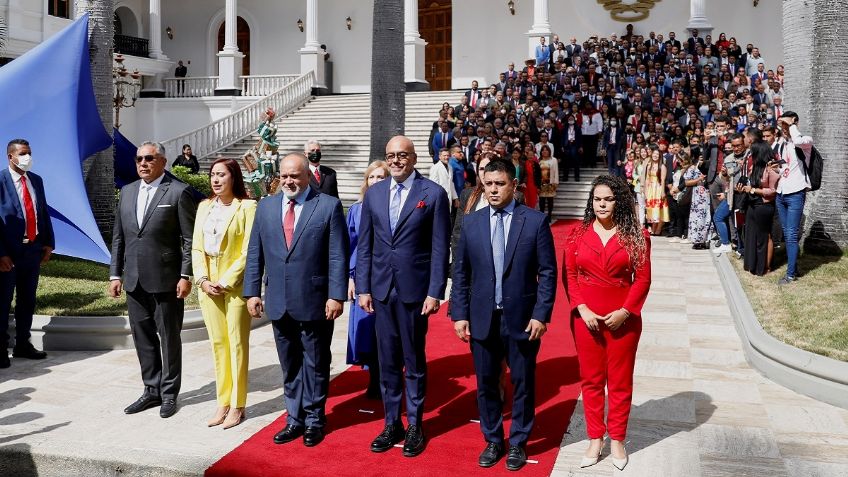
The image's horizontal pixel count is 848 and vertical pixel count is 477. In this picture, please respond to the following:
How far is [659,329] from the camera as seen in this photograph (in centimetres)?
829

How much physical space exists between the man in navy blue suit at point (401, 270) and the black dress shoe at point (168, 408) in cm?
163

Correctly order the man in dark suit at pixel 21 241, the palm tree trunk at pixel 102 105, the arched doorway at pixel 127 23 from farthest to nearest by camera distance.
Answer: the arched doorway at pixel 127 23 → the palm tree trunk at pixel 102 105 → the man in dark suit at pixel 21 241

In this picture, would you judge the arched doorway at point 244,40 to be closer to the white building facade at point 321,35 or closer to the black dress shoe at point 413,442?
the white building facade at point 321,35

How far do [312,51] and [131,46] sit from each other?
6.97 m

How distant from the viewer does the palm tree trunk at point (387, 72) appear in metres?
12.2

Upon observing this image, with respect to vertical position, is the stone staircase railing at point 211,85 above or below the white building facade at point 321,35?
below

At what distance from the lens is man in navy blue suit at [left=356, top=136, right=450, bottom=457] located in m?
5.02

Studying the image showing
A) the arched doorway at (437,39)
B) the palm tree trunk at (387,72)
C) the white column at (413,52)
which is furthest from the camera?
the arched doorway at (437,39)

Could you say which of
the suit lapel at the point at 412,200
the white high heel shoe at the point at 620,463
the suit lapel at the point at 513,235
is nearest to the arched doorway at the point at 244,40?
the suit lapel at the point at 412,200

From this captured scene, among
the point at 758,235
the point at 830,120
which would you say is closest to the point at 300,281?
the point at 758,235

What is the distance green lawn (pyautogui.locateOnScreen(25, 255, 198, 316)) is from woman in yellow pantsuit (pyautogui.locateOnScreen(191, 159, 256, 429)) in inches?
126

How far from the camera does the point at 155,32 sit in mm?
30797

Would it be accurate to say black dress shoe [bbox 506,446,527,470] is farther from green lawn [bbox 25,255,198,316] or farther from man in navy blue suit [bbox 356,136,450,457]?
green lawn [bbox 25,255,198,316]

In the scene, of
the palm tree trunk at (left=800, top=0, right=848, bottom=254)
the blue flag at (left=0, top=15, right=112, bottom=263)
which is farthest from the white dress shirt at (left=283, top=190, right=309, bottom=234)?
the palm tree trunk at (left=800, top=0, right=848, bottom=254)
